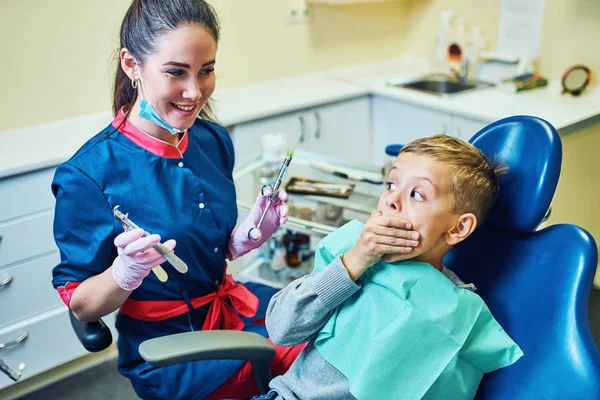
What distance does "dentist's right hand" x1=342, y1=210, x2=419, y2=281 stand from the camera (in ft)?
3.51

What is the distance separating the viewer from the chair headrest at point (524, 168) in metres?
1.18

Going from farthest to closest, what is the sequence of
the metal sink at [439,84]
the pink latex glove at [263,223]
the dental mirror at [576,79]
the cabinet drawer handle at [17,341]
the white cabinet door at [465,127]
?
the metal sink at [439,84]
the dental mirror at [576,79]
the white cabinet door at [465,127]
the cabinet drawer handle at [17,341]
the pink latex glove at [263,223]

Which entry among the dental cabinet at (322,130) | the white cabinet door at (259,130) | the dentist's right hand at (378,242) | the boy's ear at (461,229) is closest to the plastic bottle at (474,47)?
the dental cabinet at (322,130)

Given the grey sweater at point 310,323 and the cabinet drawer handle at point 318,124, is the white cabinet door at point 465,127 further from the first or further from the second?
the grey sweater at point 310,323

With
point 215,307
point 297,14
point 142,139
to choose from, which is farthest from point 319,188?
point 297,14

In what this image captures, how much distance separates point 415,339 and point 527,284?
26cm

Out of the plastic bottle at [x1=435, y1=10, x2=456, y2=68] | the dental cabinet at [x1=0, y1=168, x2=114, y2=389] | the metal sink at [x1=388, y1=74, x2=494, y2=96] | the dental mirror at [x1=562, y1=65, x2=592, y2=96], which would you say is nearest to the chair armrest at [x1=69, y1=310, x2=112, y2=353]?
the dental cabinet at [x1=0, y1=168, x2=114, y2=389]

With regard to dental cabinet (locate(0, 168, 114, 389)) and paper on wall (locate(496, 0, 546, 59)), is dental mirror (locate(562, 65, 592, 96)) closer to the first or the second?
paper on wall (locate(496, 0, 546, 59))

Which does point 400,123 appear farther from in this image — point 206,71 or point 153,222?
point 153,222

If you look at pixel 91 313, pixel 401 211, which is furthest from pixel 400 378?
pixel 91 313

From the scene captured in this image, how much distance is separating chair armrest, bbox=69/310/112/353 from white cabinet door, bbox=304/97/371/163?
5.26ft

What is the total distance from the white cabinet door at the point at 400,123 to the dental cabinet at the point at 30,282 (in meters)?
1.54

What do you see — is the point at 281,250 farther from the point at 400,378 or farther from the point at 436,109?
the point at 400,378

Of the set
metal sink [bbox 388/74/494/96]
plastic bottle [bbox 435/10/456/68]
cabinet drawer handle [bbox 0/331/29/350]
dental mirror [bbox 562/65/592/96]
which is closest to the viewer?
cabinet drawer handle [bbox 0/331/29/350]
